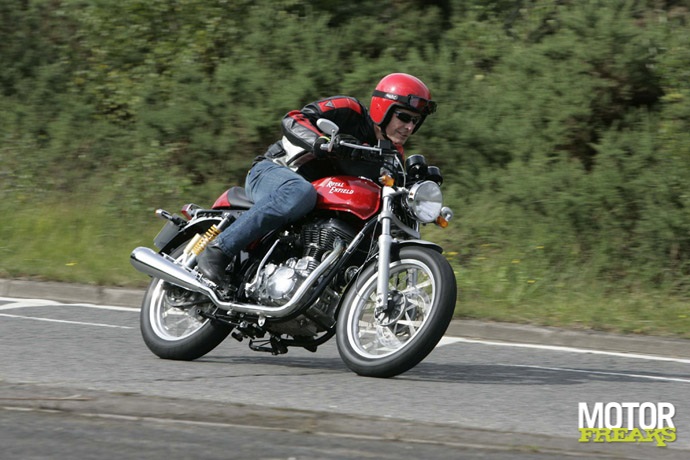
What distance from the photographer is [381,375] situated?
21.1 ft

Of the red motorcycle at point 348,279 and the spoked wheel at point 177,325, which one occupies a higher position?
the red motorcycle at point 348,279

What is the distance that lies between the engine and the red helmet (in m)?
0.69

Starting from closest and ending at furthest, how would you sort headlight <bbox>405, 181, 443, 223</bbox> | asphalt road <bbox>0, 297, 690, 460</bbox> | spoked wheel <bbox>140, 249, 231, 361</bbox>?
asphalt road <bbox>0, 297, 690, 460</bbox>
headlight <bbox>405, 181, 443, 223</bbox>
spoked wheel <bbox>140, 249, 231, 361</bbox>

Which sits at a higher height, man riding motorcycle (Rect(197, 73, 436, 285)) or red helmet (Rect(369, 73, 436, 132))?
red helmet (Rect(369, 73, 436, 132))

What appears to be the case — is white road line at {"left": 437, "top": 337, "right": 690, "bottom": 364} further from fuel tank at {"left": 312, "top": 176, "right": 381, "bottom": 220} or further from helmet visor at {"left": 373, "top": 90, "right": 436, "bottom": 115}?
helmet visor at {"left": 373, "top": 90, "right": 436, "bottom": 115}

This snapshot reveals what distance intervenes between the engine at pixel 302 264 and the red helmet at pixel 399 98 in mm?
690

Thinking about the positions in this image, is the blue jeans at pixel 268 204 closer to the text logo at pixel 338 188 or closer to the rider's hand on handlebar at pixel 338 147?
the text logo at pixel 338 188

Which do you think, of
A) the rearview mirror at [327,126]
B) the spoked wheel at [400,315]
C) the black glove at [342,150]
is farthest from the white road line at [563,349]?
the rearview mirror at [327,126]

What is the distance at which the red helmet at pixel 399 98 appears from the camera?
6.61m

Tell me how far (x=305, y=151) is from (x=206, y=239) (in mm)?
943

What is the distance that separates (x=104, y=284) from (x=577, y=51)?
599cm

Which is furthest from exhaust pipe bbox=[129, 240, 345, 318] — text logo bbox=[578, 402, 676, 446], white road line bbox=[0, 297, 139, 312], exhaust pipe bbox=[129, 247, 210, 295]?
white road line bbox=[0, 297, 139, 312]

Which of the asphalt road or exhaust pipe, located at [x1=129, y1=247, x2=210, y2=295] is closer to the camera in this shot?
the asphalt road

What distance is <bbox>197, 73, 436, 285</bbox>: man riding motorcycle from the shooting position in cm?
662
